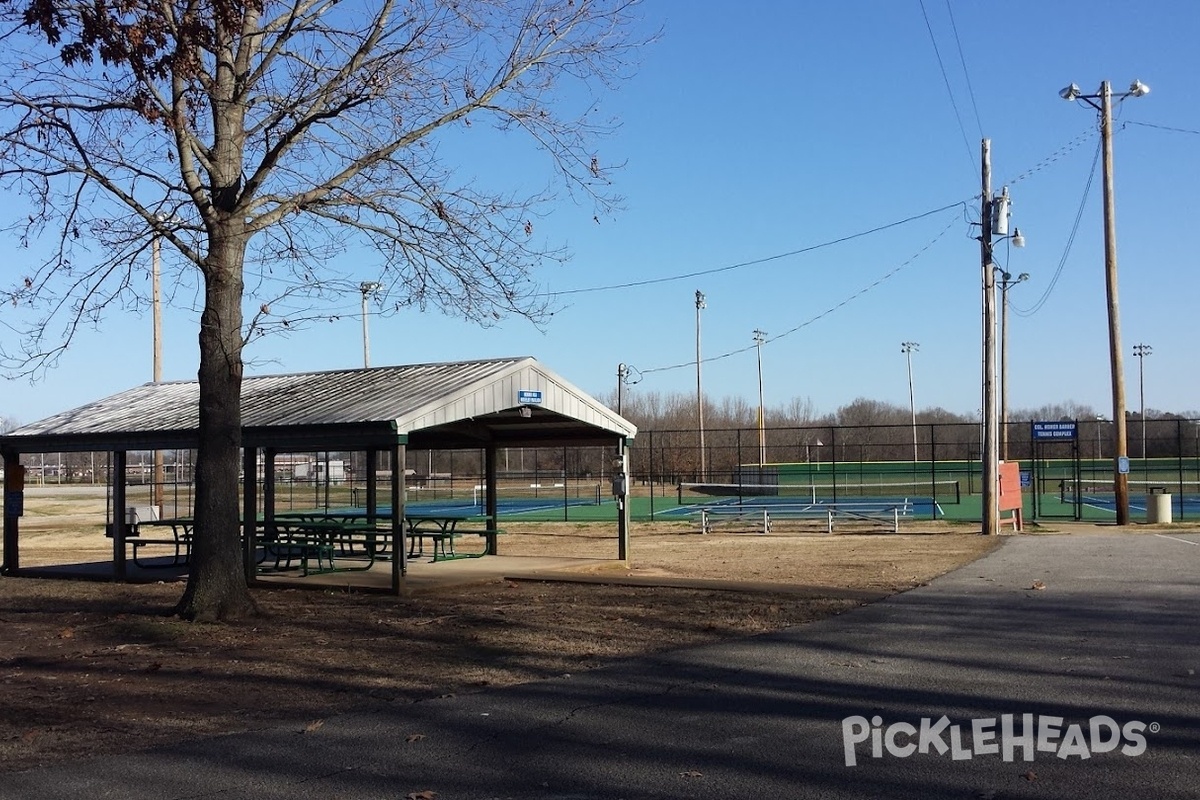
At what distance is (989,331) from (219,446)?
1834 cm

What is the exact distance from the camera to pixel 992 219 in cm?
2597

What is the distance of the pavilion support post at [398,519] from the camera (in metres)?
14.9

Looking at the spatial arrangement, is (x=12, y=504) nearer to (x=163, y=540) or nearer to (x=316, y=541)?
(x=163, y=540)

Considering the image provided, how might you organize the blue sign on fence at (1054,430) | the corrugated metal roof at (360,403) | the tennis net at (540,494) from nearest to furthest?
the corrugated metal roof at (360,403), the blue sign on fence at (1054,430), the tennis net at (540,494)

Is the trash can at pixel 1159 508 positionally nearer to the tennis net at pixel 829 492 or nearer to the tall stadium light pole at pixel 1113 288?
the tall stadium light pole at pixel 1113 288

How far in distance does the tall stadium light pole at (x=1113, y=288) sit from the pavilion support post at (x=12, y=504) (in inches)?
931

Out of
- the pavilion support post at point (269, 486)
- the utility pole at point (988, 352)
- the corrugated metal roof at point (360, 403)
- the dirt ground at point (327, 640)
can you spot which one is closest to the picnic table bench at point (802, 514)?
the utility pole at point (988, 352)

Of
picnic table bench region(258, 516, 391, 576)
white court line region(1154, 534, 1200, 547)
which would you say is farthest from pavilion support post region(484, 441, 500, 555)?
white court line region(1154, 534, 1200, 547)

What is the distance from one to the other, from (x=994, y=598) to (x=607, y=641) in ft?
17.8

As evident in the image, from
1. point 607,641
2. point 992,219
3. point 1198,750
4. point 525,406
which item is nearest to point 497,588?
point 525,406

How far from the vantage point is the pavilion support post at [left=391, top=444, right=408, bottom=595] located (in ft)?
49.0

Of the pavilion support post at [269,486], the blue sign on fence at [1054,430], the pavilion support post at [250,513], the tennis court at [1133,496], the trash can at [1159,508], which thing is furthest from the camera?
the tennis court at [1133,496]

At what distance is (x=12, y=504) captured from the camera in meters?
19.8

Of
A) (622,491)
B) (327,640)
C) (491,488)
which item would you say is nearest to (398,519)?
(327,640)
